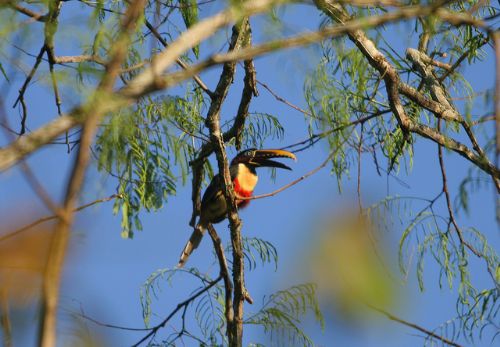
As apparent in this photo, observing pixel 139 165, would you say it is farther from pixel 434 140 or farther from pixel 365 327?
pixel 365 327

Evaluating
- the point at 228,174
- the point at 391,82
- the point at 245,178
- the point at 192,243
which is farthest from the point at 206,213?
the point at 391,82

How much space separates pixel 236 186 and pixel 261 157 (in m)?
0.27

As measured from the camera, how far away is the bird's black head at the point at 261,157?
4801 mm

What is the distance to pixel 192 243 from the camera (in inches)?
189

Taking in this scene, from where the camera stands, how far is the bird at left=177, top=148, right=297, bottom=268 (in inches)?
183

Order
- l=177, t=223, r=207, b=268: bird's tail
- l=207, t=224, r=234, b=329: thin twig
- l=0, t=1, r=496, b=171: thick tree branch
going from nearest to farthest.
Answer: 1. l=0, t=1, r=496, b=171: thick tree branch
2. l=207, t=224, r=234, b=329: thin twig
3. l=177, t=223, r=207, b=268: bird's tail

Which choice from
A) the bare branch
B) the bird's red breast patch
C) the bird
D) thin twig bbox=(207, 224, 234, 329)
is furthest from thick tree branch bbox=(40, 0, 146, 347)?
the bird's red breast patch

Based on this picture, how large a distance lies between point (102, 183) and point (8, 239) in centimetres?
27

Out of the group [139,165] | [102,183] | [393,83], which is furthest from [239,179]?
[102,183]

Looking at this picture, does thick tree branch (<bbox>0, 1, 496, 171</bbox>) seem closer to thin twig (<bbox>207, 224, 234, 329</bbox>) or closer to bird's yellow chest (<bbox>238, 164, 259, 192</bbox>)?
thin twig (<bbox>207, 224, 234, 329</bbox>)

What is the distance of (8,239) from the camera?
1.93 m

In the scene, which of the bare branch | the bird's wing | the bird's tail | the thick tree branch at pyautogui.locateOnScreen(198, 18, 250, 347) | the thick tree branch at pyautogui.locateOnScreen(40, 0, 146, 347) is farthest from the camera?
the bird's tail

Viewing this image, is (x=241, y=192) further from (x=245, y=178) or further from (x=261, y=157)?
(x=261, y=157)

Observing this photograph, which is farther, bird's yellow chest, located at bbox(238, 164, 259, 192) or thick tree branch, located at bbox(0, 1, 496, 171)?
bird's yellow chest, located at bbox(238, 164, 259, 192)
